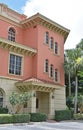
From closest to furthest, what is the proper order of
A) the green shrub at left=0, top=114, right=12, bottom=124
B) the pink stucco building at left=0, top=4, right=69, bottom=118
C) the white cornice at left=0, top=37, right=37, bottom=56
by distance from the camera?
1. the green shrub at left=0, top=114, right=12, bottom=124
2. the white cornice at left=0, top=37, right=37, bottom=56
3. the pink stucco building at left=0, top=4, right=69, bottom=118

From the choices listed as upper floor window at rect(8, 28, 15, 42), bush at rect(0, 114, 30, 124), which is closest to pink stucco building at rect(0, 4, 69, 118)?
upper floor window at rect(8, 28, 15, 42)

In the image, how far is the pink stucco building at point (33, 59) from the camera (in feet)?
73.7

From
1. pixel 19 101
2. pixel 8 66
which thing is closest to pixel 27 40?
pixel 8 66

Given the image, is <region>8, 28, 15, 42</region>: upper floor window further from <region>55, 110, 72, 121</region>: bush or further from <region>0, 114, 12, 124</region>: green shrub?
<region>0, 114, 12, 124</region>: green shrub

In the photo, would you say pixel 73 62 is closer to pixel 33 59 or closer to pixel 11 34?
pixel 33 59

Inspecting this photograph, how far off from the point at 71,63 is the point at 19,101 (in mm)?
10718

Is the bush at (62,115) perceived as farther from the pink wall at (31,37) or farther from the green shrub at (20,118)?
the pink wall at (31,37)

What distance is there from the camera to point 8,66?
75.1 feet

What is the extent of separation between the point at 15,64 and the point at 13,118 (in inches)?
271

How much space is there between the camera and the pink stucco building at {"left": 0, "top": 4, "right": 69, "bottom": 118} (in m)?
22.5

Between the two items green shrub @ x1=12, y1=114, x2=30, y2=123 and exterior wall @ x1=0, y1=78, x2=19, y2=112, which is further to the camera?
exterior wall @ x1=0, y1=78, x2=19, y2=112

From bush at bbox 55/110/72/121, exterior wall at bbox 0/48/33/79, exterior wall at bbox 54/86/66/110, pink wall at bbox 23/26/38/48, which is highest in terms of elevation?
pink wall at bbox 23/26/38/48

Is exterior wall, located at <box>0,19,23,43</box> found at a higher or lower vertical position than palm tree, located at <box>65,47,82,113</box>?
higher

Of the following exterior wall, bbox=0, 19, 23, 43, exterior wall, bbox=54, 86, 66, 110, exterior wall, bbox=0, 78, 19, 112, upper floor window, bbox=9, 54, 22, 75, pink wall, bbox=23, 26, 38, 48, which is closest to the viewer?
exterior wall, bbox=0, 78, 19, 112
